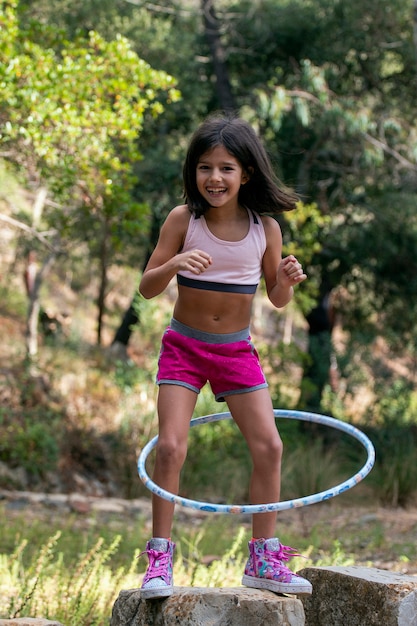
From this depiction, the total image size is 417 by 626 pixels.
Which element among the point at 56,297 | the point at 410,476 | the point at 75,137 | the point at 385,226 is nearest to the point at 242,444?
the point at 410,476

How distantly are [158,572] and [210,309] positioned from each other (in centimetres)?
115

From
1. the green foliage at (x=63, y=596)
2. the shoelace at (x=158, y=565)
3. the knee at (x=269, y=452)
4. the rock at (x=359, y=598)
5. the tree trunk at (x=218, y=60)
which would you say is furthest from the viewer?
the tree trunk at (x=218, y=60)

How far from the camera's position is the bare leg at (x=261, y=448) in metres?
3.80

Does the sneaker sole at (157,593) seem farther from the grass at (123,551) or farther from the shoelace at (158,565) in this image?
Answer: the grass at (123,551)

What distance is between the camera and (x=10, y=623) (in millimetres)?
3318

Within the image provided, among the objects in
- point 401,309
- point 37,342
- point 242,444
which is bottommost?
point 242,444

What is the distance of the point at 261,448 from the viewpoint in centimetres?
380

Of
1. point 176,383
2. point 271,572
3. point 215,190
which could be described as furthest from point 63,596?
point 215,190

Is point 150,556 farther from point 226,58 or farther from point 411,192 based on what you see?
point 226,58

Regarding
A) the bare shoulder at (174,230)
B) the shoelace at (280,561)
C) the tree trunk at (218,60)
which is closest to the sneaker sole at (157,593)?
the shoelace at (280,561)

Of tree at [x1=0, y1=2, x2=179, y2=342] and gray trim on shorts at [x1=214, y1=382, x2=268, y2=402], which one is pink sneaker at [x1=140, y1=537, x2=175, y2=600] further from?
tree at [x1=0, y1=2, x2=179, y2=342]

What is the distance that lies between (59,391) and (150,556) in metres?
10.0

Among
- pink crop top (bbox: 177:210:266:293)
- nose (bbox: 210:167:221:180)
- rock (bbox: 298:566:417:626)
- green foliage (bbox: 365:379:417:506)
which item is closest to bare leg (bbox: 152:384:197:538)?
pink crop top (bbox: 177:210:266:293)

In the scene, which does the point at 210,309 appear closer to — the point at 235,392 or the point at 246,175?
the point at 235,392
